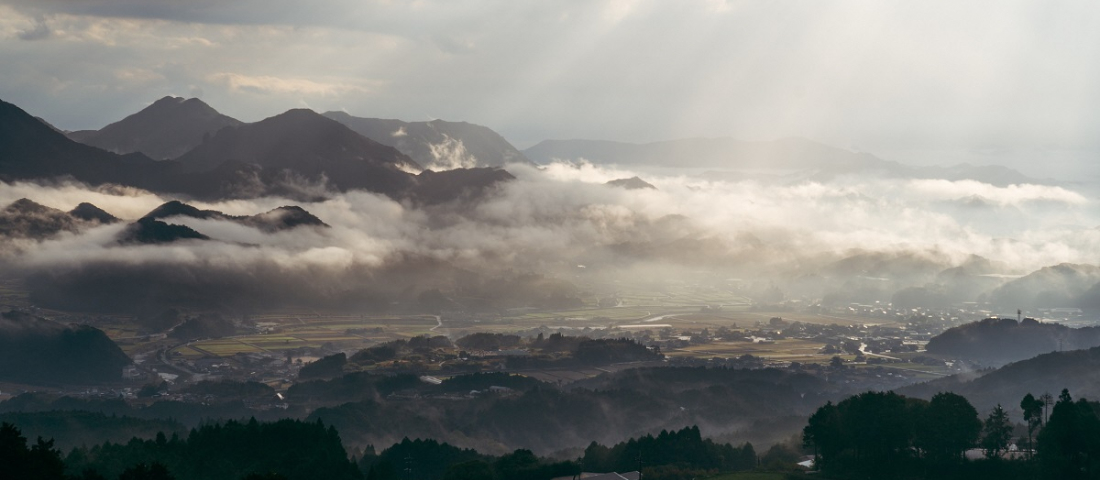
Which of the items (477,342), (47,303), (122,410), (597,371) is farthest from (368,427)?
(47,303)

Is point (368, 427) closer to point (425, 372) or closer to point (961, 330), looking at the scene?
point (425, 372)

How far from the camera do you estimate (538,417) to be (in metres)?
121

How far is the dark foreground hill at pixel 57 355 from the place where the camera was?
144m

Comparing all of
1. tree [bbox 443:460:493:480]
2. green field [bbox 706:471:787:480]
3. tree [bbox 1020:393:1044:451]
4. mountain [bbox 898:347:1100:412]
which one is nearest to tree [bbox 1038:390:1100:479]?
tree [bbox 1020:393:1044:451]

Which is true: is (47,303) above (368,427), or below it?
above

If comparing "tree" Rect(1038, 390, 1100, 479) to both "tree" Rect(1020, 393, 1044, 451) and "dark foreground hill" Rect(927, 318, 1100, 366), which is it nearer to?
"tree" Rect(1020, 393, 1044, 451)

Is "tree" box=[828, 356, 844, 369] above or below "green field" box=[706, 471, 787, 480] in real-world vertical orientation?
above

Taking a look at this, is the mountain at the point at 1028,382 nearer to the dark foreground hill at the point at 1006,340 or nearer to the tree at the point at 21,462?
the dark foreground hill at the point at 1006,340

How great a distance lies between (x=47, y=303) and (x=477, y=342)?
7031 cm

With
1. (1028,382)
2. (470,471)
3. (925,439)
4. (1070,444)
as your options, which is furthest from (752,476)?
(1028,382)

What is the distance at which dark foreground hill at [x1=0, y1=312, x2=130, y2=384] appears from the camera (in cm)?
14438

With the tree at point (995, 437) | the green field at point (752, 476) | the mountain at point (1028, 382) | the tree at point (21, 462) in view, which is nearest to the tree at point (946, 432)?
the tree at point (995, 437)

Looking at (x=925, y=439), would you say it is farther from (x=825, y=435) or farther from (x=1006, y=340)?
(x=1006, y=340)

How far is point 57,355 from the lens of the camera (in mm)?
147500
